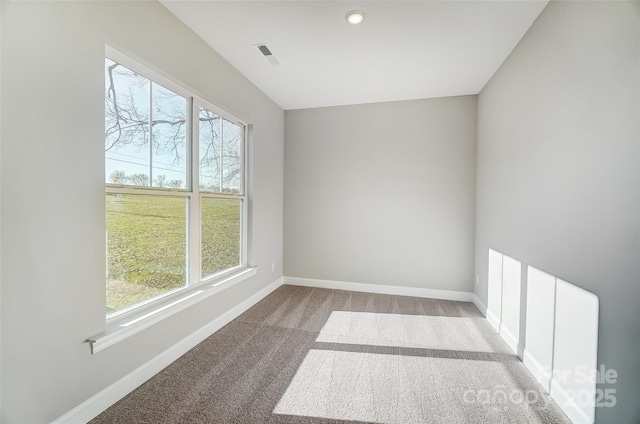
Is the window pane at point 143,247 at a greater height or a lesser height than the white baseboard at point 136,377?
greater

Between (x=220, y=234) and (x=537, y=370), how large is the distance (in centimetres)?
295

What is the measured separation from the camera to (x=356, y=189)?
3961mm

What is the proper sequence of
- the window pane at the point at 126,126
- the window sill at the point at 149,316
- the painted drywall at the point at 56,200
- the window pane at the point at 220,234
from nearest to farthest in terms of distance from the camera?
the painted drywall at the point at 56,200 < the window sill at the point at 149,316 < the window pane at the point at 126,126 < the window pane at the point at 220,234

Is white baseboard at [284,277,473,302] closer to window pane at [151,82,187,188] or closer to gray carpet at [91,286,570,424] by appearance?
gray carpet at [91,286,570,424]

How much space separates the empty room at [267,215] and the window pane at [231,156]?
0.05 metres

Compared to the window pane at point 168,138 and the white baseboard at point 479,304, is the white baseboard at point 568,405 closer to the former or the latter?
the white baseboard at point 479,304

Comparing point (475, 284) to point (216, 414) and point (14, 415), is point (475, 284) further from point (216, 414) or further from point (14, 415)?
point (14, 415)

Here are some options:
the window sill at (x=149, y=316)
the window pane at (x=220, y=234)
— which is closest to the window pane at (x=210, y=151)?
the window pane at (x=220, y=234)

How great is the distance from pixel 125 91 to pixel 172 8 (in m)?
0.78

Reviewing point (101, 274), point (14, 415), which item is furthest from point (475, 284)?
point (14, 415)

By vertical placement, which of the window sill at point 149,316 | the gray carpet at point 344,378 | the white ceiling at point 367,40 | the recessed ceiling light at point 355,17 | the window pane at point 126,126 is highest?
the white ceiling at point 367,40

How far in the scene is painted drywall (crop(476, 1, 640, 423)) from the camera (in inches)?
48.9

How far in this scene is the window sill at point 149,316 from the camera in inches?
62.6

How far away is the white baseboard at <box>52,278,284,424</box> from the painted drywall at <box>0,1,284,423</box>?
0.04 metres
